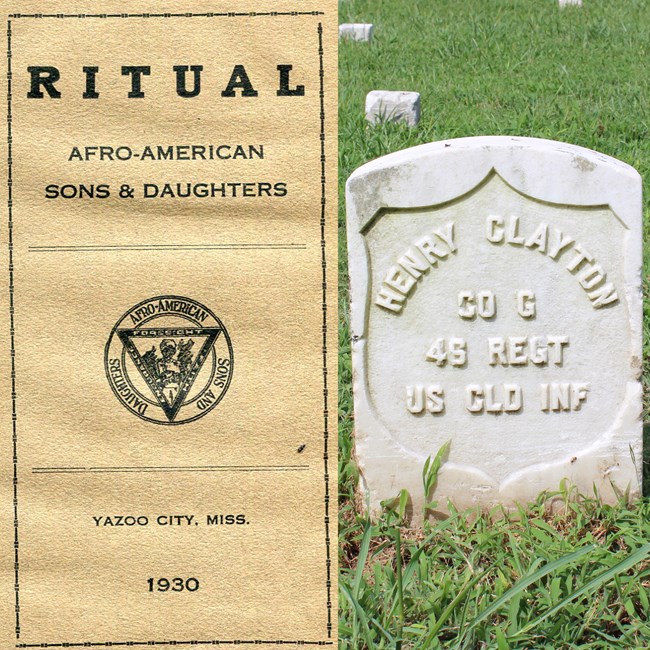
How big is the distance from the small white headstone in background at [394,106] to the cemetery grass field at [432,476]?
0.29 ft

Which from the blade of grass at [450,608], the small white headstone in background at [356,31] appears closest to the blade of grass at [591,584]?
the blade of grass at [450,608]

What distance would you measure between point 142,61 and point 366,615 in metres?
1.24

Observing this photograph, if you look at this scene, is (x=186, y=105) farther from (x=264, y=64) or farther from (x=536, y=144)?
(x=536, y=144)

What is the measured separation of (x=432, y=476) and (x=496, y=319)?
0.45 m

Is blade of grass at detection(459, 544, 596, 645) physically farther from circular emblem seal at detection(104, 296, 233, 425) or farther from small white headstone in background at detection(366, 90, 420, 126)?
small white headstone in background at detection(366, 90, 420, 126)

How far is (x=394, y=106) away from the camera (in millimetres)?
5371

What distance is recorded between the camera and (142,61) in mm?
1605

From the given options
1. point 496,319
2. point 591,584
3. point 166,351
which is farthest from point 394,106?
point 166,351

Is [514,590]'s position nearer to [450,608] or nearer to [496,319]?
[450,608]

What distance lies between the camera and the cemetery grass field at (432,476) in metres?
2.15

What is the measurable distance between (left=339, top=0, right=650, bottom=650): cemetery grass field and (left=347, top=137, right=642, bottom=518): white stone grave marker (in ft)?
0.42

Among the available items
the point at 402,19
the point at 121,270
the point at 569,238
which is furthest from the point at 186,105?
the point at 402,19

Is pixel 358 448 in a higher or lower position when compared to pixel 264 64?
lower

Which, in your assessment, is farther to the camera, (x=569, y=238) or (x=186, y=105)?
(x=569, y=238)
